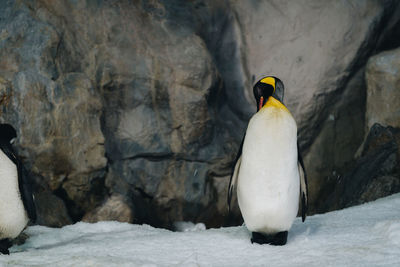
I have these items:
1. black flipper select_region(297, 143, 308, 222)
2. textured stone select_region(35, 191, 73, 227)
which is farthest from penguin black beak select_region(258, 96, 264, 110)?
textured stone select_region(35, 191, 73, 227)

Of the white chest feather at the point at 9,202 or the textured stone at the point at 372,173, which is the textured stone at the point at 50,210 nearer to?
the white chest feather at the point at 9,202

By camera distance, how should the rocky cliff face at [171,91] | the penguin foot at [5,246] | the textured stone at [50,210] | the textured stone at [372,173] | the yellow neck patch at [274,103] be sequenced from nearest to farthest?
the penguin foot at [5,246]
the yellow neck patch at [274,103]
the textured stone at [50,210]
the rocky cliff face at [171,91]
the textured stone at [372,173]

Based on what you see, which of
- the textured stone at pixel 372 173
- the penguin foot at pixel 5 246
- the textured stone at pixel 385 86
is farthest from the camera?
the textured stone at pixel 385 86

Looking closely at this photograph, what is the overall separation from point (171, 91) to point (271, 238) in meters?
2.76

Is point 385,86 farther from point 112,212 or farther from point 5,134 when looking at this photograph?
point 5,134

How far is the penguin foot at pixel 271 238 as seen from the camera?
396 centimetres

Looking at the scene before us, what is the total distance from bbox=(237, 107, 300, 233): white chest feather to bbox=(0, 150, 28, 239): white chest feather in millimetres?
1505

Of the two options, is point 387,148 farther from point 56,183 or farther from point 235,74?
point 56,183

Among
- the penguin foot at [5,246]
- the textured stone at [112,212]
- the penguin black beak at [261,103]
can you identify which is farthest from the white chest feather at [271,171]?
the textured stone at [112,212]

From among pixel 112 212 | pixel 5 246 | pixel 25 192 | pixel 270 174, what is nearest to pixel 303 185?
pixel 270 174

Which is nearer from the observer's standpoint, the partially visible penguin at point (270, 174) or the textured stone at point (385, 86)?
the partially visible penguin at point (270, 174)

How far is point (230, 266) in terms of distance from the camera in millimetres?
3469

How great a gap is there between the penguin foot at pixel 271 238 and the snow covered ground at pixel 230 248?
0.06 metres

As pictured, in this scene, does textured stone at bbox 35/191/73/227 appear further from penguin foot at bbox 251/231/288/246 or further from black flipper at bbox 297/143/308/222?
black flipper at bbox 297/143/308/222
